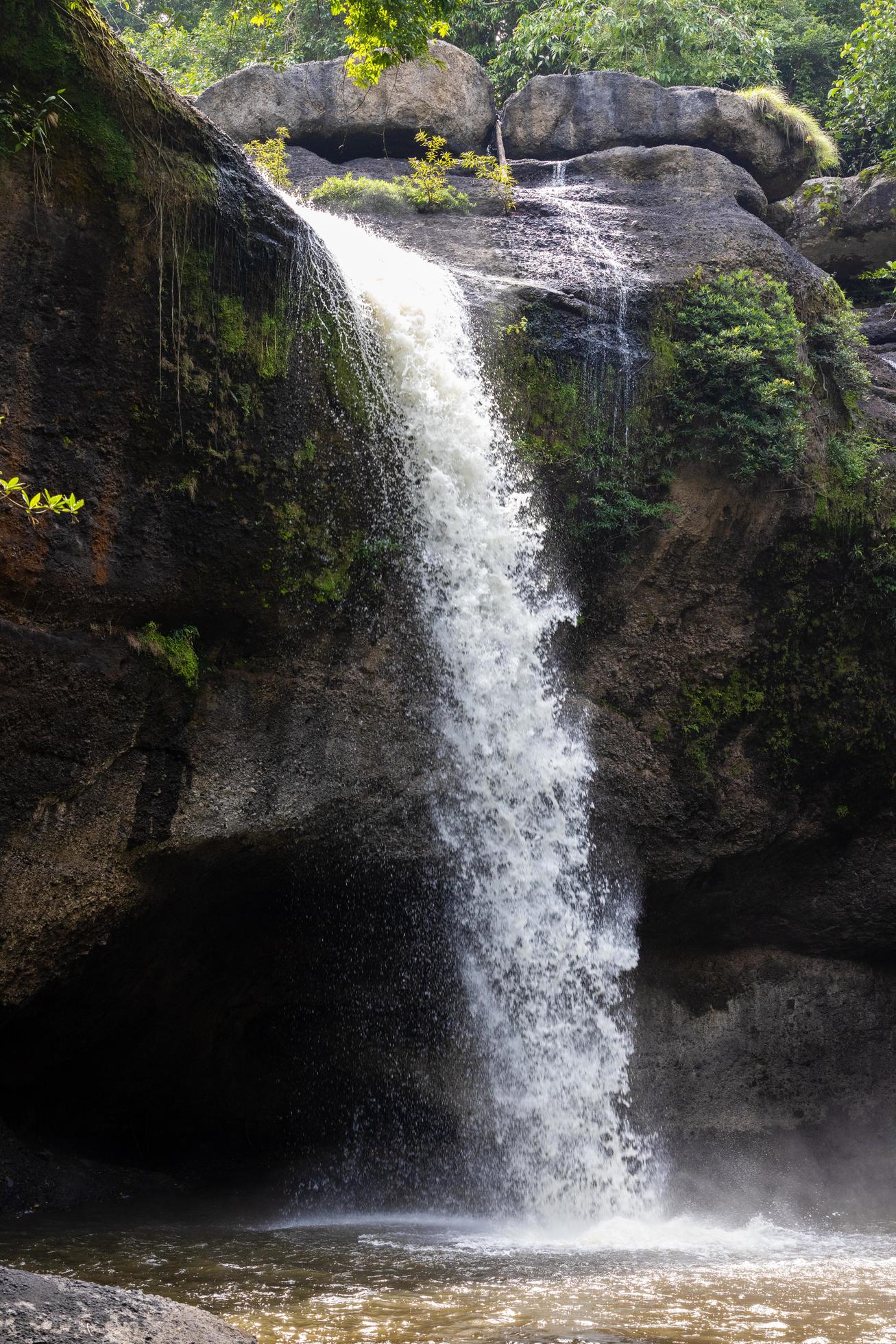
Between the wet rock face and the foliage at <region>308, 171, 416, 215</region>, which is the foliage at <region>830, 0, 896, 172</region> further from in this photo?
the wet rock face

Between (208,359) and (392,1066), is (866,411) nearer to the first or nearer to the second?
(208,359)

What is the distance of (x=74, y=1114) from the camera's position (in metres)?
8.31

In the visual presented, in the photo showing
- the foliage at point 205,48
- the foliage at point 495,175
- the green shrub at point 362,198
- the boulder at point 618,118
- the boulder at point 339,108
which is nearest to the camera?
the green shrub at point 362,198

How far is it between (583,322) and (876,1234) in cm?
794

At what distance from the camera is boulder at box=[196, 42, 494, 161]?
548 inches

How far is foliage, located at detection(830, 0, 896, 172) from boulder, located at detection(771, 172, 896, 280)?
51.7 inches

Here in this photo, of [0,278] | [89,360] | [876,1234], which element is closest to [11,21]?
[0,278]

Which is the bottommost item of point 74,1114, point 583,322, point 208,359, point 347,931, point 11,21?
point 74,1114

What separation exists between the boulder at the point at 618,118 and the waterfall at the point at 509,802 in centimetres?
652

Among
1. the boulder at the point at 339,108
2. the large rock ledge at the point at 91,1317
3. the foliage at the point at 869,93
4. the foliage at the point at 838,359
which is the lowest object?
the large rock ledge at the point at 91,1317

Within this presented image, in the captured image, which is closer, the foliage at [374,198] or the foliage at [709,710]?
the foliage at [709,710]

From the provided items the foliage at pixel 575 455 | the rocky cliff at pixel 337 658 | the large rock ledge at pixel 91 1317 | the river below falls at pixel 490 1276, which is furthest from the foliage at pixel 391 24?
the river below falls at pixel 490 1276

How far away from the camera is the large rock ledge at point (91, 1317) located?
3232mm

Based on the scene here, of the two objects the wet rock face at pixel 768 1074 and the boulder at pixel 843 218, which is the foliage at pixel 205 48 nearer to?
the boulder at pixel 843 218
